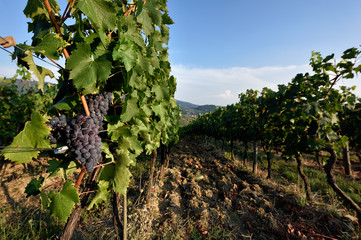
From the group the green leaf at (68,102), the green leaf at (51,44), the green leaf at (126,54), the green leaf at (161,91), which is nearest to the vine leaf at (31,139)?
the green leaf at (68,102)

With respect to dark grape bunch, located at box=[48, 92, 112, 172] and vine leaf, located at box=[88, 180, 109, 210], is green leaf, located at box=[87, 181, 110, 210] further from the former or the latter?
dark grape bunch, located at box=[48, 92, 112, 172]

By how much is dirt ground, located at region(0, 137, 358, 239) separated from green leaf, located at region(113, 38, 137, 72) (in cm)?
325

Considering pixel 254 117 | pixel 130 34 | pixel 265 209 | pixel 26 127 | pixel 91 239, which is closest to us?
pixel 26 127

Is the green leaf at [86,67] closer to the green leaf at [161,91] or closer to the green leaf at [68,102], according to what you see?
the green leaf at [68,102]

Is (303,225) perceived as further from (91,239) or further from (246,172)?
(91,239)

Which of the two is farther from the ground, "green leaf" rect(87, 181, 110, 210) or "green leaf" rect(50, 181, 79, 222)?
"green leaf" rect(50, 181, 79, 222)

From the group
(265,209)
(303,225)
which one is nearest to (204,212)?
(265,209)

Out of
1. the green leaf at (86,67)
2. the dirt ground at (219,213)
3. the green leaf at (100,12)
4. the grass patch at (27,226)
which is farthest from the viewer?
the dirt ground at (219,213)

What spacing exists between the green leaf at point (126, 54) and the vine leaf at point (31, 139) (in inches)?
24.4

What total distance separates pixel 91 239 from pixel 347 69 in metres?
5.88

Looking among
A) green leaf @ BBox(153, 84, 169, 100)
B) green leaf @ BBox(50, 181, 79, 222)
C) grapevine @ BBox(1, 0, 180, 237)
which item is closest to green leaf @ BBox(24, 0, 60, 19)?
grapevine @ BBox(1, 0, 180, 237)

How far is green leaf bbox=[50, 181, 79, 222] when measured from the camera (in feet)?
3.24

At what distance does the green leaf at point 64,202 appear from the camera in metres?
0.99

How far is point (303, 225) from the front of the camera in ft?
11.8
